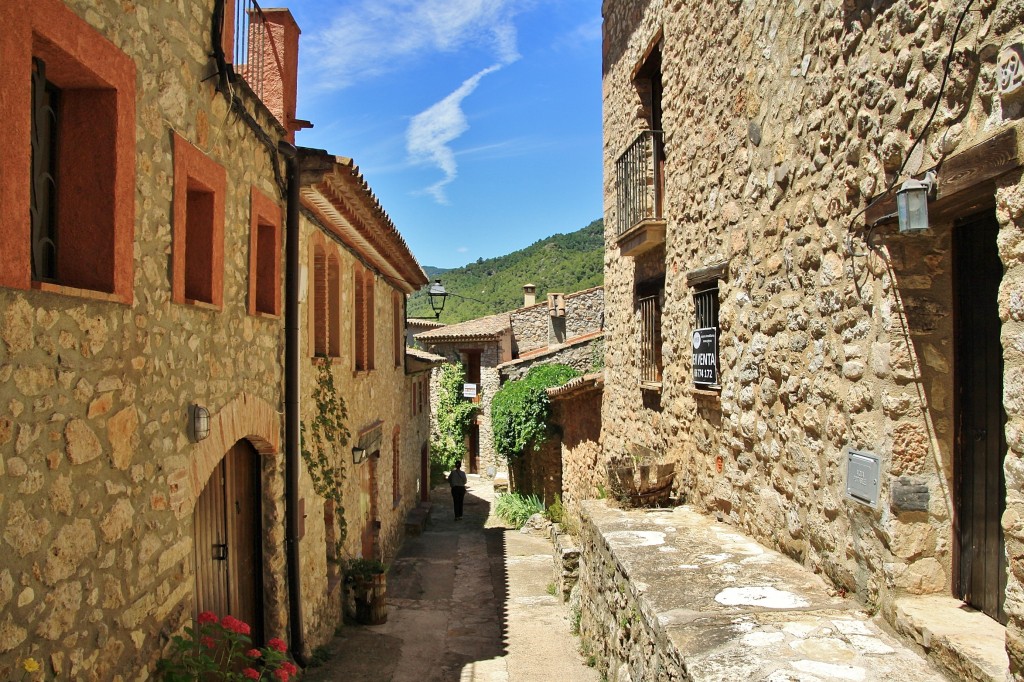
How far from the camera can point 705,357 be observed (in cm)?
630

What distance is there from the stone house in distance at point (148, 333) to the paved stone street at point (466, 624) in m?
1.18

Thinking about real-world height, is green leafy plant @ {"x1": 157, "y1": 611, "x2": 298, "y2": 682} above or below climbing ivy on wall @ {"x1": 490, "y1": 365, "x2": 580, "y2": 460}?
below

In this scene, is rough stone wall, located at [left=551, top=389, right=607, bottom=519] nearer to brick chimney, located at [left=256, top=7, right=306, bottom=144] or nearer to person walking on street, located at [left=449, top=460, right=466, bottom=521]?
person walking on street, located at [left=449, top=460, right=466, bottom=521]

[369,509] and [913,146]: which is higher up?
[913,146]

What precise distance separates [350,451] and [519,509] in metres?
9.05

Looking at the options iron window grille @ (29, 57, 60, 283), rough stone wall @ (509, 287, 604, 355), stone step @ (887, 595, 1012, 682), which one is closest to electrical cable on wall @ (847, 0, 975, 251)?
stone step @ (887, 595, 1012, 682)

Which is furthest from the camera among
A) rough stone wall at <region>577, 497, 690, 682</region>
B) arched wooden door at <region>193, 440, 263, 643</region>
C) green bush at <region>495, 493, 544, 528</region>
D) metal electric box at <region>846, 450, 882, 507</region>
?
green bush at <region>495, 493, 544, 528</region>

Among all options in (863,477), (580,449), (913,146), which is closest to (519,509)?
(580,449)

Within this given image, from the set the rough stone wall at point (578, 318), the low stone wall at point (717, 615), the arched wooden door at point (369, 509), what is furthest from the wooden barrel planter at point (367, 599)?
the rough stone wall at point (578, 318)

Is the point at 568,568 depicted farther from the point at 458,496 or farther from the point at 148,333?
the point at 458,496

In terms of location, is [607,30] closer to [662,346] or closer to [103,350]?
[662,346]

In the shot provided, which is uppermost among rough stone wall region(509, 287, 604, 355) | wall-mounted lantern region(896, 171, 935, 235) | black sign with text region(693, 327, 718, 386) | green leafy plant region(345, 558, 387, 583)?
rough stone wall region(509, 287, 604, 355)

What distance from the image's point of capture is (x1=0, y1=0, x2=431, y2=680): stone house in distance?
273 cm

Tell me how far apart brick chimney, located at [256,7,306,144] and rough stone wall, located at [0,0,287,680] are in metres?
1.53
